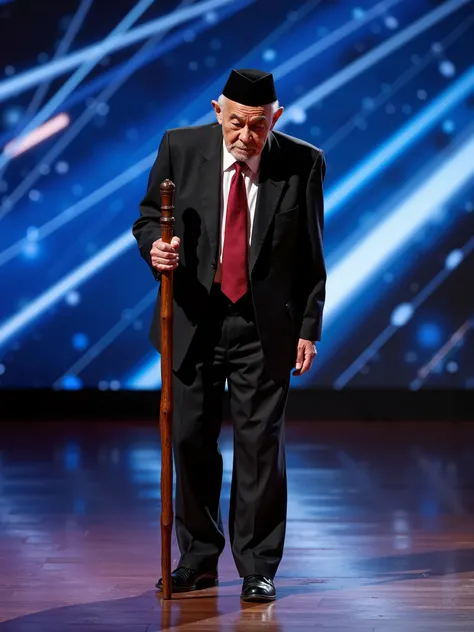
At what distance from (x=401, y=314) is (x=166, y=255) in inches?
146

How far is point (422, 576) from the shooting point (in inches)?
140

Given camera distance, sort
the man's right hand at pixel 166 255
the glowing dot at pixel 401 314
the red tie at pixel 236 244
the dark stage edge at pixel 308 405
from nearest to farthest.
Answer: the man's right hand at pixel 166 255 → the red tie at pixel 236 244 → the glowing dot at pixel 401 314 → the dark stage edge at pixel 308 405

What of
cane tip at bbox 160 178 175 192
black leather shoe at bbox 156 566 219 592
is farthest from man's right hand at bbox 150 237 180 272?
black leather shoe at bbox 156 566 219 592

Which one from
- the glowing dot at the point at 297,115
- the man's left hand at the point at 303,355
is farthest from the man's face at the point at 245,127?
the glowing dot at the point at 297,115

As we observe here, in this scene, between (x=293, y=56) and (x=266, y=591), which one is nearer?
(x=266, y=591)

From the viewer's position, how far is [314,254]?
3291mm

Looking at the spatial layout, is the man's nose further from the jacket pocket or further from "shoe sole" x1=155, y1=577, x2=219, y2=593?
"shoe sole" x1=155, y1=577, x2=219, y2=593

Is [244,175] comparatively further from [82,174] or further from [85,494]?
[82,174]

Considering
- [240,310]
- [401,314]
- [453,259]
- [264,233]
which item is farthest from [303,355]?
[453,259]

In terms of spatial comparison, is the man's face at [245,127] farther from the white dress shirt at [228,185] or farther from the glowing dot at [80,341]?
the glowing dot at [80,341]

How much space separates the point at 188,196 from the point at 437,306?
11.7ft

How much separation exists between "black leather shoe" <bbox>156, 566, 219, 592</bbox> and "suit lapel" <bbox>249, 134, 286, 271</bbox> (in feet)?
2.68

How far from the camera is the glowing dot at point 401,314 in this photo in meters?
6.66

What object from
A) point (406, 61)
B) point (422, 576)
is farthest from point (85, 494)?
point (406, 61)
